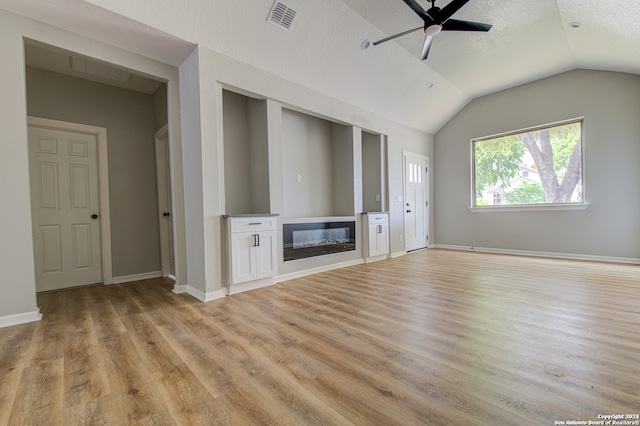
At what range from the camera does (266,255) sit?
3385 mm

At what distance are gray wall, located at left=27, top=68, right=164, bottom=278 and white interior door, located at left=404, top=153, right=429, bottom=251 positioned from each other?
464 centimetres

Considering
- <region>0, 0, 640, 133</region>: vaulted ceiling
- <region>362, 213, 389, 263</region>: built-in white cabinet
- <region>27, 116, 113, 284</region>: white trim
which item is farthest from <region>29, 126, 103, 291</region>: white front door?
<region>362, 213, 389, 263</region>: built-in white cabinet

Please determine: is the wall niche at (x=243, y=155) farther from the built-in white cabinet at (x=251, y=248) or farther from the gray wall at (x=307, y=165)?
the gray wall at (x=307, y=165)

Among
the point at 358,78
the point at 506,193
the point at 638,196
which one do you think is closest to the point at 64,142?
the point at 358,78

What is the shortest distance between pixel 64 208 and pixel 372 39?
461 centimetres

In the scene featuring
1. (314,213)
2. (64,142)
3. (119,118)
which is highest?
(119,118)

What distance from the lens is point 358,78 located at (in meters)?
4.18

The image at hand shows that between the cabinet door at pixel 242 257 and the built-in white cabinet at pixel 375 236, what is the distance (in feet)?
7.32

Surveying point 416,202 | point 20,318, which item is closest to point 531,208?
point 416,202

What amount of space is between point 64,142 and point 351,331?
424 centimetres

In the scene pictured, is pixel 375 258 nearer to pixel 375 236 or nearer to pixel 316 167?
pixel 375 236

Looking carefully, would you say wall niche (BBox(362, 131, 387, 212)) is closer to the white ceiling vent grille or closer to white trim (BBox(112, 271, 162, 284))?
the white ceiling vent grille

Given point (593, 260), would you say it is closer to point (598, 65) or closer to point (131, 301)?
point (598, 65)

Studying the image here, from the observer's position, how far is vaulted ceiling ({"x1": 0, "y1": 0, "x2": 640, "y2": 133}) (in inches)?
101
